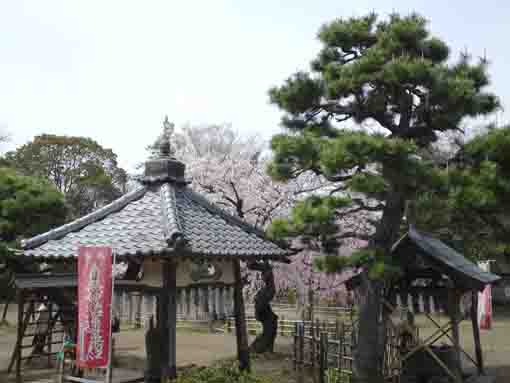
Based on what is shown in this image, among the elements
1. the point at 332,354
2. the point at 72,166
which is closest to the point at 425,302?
the point at 332,354

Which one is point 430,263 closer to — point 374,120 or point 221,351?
point 374,120

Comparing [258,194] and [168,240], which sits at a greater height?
[258,194]

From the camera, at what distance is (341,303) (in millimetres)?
23344

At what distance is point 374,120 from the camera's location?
8.76 meters

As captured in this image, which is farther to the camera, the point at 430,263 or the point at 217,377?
the point at 430,263

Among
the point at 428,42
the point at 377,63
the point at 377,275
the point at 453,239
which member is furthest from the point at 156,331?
the point at 453,239

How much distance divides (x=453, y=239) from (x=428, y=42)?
46.5 ft

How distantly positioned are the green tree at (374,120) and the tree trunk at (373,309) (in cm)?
2

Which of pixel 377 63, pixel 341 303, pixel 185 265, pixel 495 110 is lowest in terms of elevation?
pixel 341 303

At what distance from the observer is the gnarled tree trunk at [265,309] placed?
13062 millimetres

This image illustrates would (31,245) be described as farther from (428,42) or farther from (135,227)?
(428,42)

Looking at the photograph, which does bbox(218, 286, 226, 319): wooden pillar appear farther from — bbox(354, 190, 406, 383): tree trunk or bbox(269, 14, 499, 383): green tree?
bbox(354, 190, 406, 383): tree trunk

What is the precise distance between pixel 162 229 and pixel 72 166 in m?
29.5

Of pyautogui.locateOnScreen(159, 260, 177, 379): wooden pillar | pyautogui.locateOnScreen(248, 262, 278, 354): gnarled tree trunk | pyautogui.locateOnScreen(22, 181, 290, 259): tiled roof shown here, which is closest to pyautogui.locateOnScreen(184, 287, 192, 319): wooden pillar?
pyautogui.locateOnScreen(159, 260, 177, 379): wooden pillar
